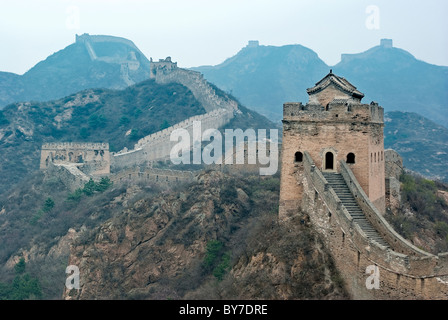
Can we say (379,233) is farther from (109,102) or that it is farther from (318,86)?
(109,102)

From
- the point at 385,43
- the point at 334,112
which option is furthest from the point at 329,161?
the point at 385,43

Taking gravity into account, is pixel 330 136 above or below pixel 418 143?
below

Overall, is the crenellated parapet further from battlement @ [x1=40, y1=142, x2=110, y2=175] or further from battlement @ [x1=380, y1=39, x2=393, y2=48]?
battlement @ [x1=380, y1=39, x2=393, y2=48]

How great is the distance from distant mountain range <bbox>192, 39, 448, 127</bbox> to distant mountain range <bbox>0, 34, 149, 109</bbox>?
20.7 meters

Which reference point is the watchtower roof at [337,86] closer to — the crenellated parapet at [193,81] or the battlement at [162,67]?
the crenellated parapet at [193,81]

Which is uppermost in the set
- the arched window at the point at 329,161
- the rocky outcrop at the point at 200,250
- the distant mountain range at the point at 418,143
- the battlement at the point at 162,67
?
the battlement at the point at 162,67

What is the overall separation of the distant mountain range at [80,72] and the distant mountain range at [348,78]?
67.9 ft

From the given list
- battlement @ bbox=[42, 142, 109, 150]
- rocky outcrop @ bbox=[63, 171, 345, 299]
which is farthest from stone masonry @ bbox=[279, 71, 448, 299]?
battlement @ bbox=[42, 142, 109, 150]

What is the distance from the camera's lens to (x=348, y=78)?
10612 cm

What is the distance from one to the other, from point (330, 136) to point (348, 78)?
308 ft

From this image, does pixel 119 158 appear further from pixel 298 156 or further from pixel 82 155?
pixel 298 156

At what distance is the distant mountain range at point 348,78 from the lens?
107062 mm

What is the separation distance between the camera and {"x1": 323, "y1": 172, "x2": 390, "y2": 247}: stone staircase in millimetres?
13802

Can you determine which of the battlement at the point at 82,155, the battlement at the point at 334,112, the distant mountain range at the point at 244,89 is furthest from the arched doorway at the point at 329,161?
the distant mountain range at the point at 244,89
